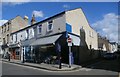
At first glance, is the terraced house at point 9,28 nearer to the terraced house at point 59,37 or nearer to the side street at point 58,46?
the side street at point 58,46

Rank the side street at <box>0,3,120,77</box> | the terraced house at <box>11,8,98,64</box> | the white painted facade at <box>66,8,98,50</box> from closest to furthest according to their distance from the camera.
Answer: the side street at <box>0,3,120,77</box> < the terraced house at <box>11,8,98,64</box> < the white painted facade at <box>66,8,98,50</box>

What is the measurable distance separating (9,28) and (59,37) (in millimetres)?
21515

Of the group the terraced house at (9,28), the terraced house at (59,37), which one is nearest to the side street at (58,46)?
the terraced house at (59,37)

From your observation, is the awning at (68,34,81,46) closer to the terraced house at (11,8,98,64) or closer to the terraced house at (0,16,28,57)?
the terraced house at (11,8,98,64)

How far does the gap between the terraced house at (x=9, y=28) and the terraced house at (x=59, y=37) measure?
315 inches

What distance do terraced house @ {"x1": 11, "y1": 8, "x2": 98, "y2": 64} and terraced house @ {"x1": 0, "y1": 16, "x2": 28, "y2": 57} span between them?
801 centimetres

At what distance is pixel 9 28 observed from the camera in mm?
45406

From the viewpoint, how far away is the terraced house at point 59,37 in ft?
88.8

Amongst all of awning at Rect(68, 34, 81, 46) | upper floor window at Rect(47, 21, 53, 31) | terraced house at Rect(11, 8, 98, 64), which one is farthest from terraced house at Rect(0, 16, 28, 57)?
awning at Rect(68, 34, 81, 46)

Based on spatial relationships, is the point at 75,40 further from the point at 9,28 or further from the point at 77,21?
the point at 9,28

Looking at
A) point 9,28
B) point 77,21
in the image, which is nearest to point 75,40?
point 77,21

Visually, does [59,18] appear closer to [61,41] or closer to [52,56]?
[61,41]

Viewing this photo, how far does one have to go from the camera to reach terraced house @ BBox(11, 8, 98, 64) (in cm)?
2708

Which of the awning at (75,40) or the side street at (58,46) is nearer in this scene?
the side street at (58,46)
